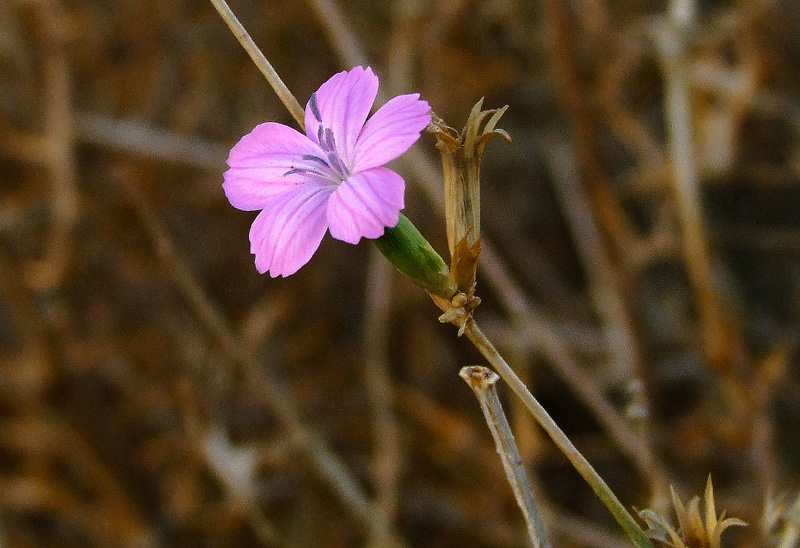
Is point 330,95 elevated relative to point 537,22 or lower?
lower

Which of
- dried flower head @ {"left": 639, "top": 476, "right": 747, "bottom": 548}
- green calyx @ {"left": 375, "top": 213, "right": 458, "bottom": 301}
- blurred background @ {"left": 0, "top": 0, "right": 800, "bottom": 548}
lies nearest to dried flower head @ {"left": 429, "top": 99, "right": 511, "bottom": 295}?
green calyx @ {"left": 375, "top": 213, "right": 458, "bottom": 301}

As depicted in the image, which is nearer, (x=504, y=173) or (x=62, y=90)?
(x=62, y=90)

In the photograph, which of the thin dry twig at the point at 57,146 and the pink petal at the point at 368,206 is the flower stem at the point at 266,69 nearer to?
the pink petal at the point at 368,206

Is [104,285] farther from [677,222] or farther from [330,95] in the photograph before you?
[330,95]

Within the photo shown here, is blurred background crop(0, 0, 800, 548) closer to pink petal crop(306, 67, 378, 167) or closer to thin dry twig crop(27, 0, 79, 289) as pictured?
thin dry twig crop(27, 0, 79, 289)

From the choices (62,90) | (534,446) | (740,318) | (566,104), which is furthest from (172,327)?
(740,318)

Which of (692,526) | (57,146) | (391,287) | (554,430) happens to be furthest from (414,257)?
(57,146)

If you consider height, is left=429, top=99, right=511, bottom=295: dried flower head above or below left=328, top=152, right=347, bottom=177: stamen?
below
